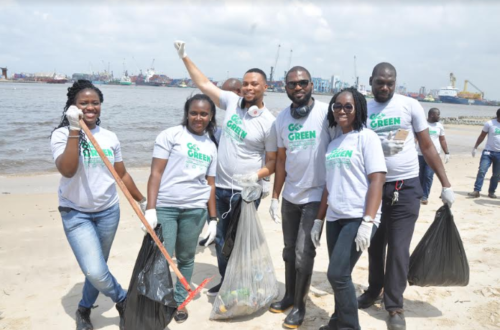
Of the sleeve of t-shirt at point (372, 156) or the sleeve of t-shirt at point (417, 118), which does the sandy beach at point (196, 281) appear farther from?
the sleeve of t-shirt at point (417, 118)

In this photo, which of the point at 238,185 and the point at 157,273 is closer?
the point at 157,273

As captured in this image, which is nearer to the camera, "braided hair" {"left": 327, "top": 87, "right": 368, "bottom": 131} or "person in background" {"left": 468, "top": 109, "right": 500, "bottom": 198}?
"braided hair" {"left": 327, "top": 87, "right": 368, "bottom": 131}

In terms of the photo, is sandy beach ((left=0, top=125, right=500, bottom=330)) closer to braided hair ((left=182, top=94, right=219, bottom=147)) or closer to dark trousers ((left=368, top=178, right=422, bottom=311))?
dark trousers ((left=368, top=178, right=422, bottom=311))

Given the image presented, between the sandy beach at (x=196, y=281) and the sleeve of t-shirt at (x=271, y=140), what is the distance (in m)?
1.38

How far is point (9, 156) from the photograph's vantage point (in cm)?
1142

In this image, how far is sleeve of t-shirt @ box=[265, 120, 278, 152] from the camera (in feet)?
10.8

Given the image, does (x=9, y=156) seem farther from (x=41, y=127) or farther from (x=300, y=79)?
(x=300, y=79)

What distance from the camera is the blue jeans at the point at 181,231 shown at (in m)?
3.09

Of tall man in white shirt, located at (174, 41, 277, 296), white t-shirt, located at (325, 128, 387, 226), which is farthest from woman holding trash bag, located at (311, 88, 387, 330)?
tall man in white shirt, located at (174, 41, 277, 296)

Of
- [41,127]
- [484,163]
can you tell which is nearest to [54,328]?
[484,163]

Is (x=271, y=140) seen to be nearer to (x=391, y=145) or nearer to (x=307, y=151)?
(x=307, y=151)

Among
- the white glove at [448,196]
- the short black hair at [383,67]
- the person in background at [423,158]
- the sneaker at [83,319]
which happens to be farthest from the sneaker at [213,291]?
the person in background at [423,158]

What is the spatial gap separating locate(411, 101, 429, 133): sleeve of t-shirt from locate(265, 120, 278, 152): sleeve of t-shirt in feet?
3.55

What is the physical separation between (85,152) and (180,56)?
1319mm
